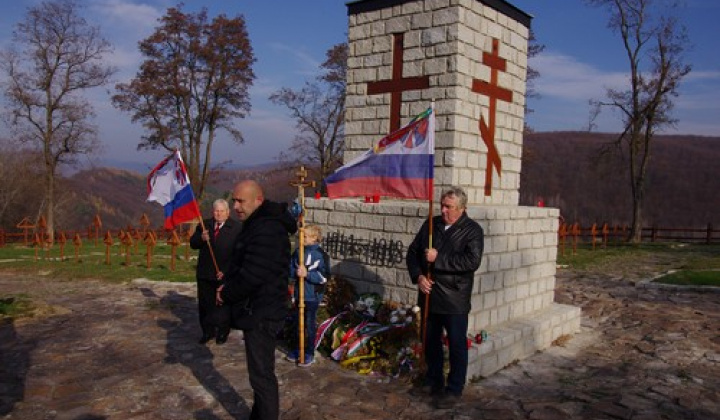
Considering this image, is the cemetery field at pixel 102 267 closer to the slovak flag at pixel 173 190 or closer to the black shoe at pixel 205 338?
the black shoe at pixel 205 338

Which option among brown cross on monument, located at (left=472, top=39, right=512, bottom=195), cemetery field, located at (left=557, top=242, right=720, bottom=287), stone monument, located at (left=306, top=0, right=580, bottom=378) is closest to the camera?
stone monument, located at (left=306, top=0, right=580, bottom=378)

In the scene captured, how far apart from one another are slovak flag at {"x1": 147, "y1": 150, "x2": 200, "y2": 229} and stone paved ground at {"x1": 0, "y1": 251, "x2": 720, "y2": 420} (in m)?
1.62

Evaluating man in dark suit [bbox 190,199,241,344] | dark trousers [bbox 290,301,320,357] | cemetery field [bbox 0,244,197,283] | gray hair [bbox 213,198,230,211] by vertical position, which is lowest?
cemetery field [bbox 0,244,197,283]

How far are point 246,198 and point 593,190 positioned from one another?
215 ft

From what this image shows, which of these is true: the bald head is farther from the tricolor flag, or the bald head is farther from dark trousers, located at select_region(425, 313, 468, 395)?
dark trousers, located at select_region(425, 313, 468, 395)

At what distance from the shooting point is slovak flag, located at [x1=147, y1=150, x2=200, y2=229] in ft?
20.1

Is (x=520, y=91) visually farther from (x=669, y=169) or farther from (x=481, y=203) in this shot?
(x=669, y=169)

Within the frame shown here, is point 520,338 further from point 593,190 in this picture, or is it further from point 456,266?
Result: point 593,190

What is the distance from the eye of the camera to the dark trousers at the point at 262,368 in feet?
12.4

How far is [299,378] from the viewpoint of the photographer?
5277mm

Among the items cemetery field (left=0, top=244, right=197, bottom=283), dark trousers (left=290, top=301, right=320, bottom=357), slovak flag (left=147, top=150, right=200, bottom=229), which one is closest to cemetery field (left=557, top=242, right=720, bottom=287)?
dark trousers (left=290, top=301, right=320, bottom=357)

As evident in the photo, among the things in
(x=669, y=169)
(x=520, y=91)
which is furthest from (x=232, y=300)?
(x=669, y=169)

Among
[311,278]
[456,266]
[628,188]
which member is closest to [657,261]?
[456,266]

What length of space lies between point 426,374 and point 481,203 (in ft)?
9.70
